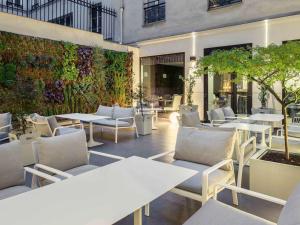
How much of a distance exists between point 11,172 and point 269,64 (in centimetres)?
278

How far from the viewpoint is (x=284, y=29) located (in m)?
7.84

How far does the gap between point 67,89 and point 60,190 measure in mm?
7117

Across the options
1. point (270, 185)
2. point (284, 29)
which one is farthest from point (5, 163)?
point (284, 29)

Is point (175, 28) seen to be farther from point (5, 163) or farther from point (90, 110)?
point (5, 163)

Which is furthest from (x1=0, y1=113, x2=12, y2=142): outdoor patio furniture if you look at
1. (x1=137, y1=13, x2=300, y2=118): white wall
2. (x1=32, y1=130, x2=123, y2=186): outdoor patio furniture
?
(x1=137, y1=13, x2=300, y2=118): white wall

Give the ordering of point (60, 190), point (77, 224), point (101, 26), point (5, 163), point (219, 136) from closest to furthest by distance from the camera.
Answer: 1. point (77, 224)
2. point (60, 190)
3. point (5, 163)
4. point (219, 136)
5. point (101, 26)

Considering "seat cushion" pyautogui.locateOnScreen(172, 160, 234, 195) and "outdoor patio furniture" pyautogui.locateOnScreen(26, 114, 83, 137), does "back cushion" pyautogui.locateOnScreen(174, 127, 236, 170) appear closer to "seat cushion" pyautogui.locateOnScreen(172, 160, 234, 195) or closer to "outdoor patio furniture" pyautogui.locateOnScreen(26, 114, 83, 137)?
"seat cushion" pyautogui.locateOnScreen(172, 160, 234, 195)

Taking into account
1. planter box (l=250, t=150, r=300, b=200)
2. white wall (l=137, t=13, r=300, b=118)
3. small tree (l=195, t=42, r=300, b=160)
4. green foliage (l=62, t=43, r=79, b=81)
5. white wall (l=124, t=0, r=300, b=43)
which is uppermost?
white wall (l=124, t=0, r=300, b=43)

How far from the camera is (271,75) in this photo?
302 centimetres

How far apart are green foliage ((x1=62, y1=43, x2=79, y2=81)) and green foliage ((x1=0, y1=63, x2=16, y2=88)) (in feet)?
5.22

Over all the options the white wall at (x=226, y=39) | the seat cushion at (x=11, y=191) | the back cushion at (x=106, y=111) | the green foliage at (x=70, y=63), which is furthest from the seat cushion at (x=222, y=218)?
the green foliage at (x=70, y=63)

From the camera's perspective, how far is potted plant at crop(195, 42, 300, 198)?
2736 millimetres

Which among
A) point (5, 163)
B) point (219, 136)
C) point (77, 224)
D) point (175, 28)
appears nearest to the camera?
point (77, 224)

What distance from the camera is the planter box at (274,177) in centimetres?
274
